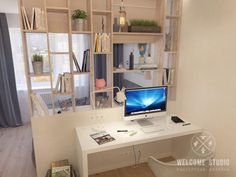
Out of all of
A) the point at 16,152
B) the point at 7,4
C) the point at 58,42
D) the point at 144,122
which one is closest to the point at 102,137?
the point at 144,122

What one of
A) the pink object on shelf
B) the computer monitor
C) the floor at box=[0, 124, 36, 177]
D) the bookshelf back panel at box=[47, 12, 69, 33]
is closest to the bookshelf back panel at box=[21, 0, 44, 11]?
the bookshelf back panel at box=[47, 12, 69, 33]

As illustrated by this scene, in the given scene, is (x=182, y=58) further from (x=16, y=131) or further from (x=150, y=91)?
(x=16, y=131)

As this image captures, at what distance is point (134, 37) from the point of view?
102 inches

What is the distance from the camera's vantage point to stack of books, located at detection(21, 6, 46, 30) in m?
1.93

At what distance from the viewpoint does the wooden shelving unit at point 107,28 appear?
2.11m

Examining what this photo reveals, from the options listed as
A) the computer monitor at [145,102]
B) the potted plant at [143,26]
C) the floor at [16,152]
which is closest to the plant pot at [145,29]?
the potted plant at [143,26]

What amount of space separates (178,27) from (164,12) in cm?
30

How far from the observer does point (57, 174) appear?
7.12 ft

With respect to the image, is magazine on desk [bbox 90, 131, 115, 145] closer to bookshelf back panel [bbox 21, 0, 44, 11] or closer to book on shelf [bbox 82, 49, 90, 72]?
book on shelf [bbox 82, 49, 90, 72]

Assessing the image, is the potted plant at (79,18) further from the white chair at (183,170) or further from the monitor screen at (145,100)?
the white chair at (183,170)

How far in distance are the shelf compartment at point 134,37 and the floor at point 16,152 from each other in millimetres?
2133

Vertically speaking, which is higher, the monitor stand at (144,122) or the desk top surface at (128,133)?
the monitor stand at (144,122)

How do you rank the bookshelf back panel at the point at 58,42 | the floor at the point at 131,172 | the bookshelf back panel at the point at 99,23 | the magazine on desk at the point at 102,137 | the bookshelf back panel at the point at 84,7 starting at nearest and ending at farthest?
the magazine on desk at the point at 102,137 < the bookshelf back panel at the point at 84,7 < the bookshelf back panel at the point at 99,23 < the floor at the point at 131,172 < the bookshelf back panel at the point at 58,42

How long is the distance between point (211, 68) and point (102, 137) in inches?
57.3
